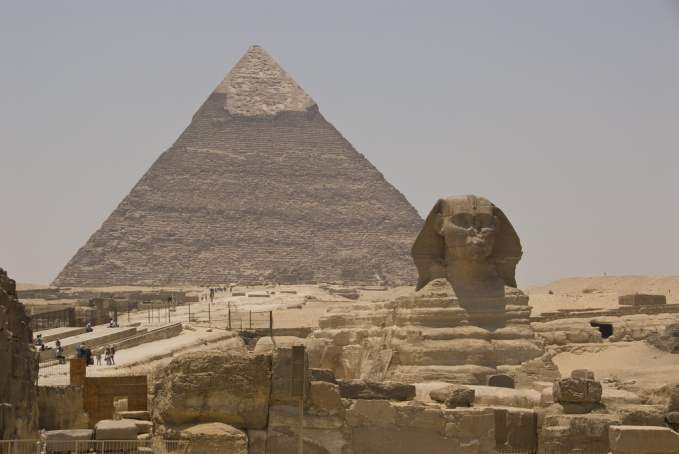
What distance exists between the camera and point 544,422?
7.38 m

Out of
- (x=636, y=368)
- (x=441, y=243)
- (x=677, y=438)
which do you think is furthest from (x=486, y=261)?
(x=677, y=438)

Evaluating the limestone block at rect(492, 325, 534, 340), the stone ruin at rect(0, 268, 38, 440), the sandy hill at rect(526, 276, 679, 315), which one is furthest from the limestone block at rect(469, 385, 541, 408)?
the sandy hill at rect(526, 276, 679, 315)

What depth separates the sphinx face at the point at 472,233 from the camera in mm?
17250

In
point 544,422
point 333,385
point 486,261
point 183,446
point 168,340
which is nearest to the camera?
point 183,446

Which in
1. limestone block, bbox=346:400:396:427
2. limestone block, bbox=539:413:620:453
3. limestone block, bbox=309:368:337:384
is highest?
limestone block, bbox=309:368:337:384

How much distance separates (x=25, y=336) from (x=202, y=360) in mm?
2484

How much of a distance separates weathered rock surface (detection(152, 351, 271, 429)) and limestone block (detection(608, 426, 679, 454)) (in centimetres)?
143

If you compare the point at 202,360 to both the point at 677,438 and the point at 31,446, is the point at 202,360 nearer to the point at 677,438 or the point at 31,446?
the point at 31,446

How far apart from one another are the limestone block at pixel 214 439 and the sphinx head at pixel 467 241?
11157 millimetres

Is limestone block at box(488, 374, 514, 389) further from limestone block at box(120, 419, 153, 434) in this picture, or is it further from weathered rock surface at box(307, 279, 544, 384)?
limestone block at box(120, 419, 153, 434)

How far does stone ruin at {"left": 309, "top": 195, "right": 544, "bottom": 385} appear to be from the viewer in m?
16.5

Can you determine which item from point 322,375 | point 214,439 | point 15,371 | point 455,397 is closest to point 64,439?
point 214,439

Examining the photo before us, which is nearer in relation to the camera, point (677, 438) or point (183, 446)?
point (183, 446)

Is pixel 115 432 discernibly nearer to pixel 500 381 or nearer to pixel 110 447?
pixel 110 447
